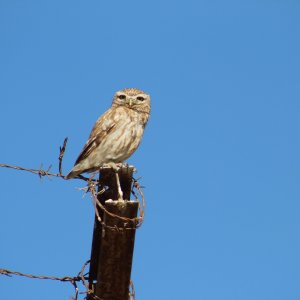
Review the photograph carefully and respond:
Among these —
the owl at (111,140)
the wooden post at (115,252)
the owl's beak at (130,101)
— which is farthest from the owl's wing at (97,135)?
the wooden post at (115,252)

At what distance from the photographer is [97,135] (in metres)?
8.87

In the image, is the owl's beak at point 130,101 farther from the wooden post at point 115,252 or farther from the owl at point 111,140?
the wooden post at point 115,252

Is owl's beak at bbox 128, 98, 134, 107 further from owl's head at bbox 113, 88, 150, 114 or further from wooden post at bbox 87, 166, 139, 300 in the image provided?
wooden post at bbox 87, 166, 139, 300

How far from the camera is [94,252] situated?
200 inches

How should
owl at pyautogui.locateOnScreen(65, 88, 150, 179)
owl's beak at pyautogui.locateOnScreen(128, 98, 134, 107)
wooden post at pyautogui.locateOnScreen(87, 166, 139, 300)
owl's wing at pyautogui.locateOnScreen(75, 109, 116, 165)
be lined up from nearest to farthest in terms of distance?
wooden post at pyautogui.locateOnScreen(87, 166, 139, 300), owl at pyautogui.locateOnScreen(65, 88, 150, 179), owl's wing at pyautogui.locateOnScreen(75, 109, 116, 165), owl's beak at pyautogui.locateOnScreen(128, 98, 134, 107)

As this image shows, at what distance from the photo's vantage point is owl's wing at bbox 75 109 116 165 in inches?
347

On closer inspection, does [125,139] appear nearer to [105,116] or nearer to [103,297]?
[105,116]

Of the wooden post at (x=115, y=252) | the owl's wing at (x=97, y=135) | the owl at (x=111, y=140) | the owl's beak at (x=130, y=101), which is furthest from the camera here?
the owl's beak at (x=130, y=101)

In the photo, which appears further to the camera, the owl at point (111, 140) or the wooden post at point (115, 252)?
the owl at point (111, 140)

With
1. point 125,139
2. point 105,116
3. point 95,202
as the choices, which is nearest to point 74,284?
point 95,202

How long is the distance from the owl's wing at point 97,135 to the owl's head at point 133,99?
29.4 inches

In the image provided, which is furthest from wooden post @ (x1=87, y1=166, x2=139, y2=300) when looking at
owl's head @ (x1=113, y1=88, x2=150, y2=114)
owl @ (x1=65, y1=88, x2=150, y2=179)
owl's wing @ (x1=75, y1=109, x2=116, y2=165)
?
owl's head @ (x1=113, y1=88, x2=150, y2=114)

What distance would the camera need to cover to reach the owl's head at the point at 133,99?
966cm

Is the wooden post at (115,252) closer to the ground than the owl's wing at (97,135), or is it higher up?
closer to the ground
